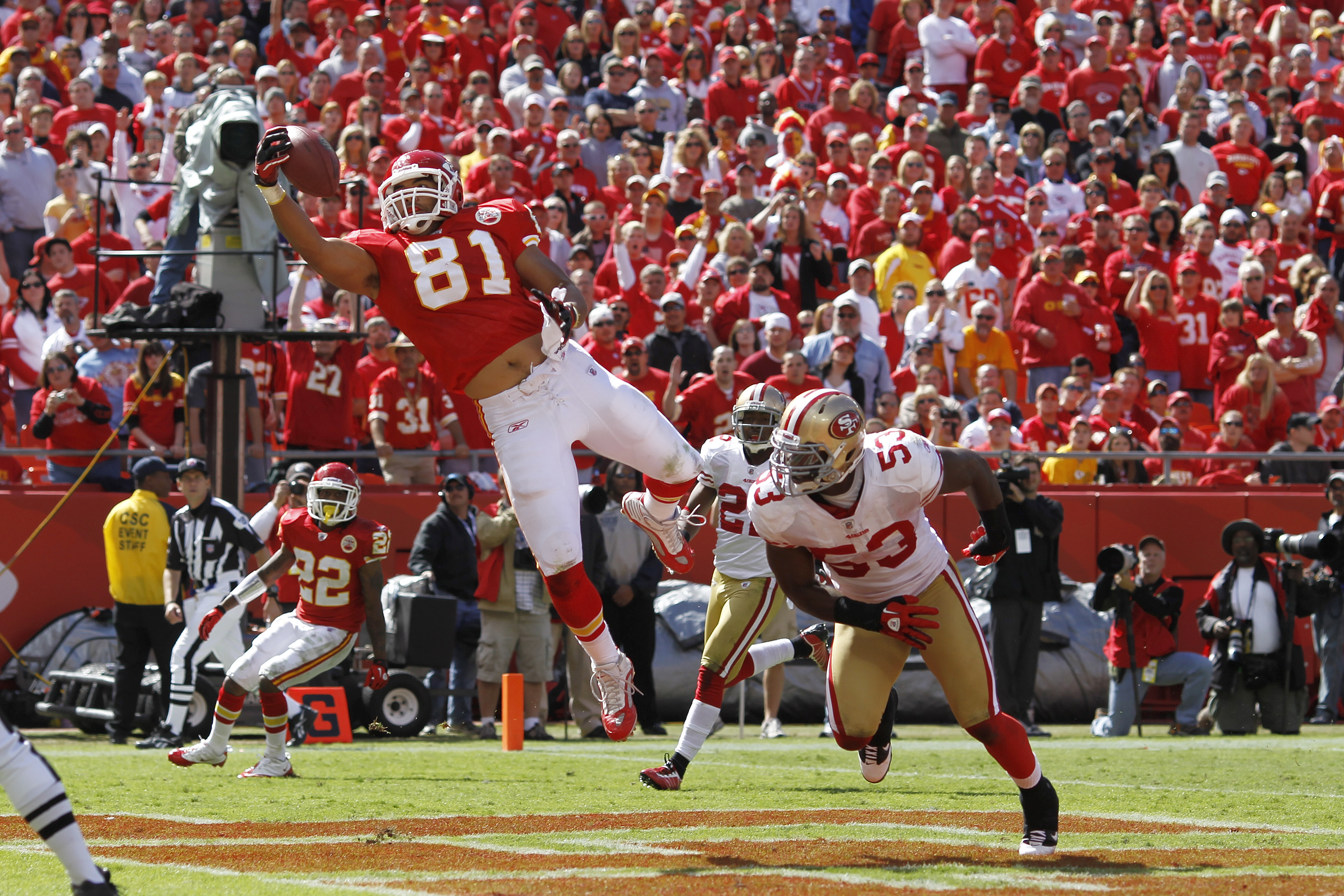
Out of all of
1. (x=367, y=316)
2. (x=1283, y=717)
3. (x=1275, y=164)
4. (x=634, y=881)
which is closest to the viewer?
A: (x=634, y=881)

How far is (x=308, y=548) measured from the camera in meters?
9.28

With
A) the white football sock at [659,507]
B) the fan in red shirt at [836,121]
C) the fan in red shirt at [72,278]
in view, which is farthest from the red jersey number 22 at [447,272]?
the fan in red shirt at [836,121]

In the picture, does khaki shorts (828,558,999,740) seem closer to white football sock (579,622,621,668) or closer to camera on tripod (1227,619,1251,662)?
white football sock (579,622,621,668)

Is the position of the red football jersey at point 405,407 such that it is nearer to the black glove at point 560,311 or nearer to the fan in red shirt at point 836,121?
the fan in red shirt at point 836,121

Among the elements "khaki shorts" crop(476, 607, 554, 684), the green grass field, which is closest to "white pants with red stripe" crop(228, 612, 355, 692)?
A: the green grass field

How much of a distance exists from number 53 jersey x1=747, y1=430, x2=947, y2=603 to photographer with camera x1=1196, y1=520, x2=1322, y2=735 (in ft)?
21.8

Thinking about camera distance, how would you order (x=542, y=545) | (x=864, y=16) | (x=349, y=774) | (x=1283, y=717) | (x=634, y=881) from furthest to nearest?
(x=864, y=16), (x=1283, y=717), (x=349, y=774), (x=542, y=545), (x=634, y=881)

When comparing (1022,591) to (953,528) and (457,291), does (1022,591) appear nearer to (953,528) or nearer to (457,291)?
(953,528)

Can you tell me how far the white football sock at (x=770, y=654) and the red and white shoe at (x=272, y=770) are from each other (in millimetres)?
2490

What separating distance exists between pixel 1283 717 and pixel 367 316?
7892mm

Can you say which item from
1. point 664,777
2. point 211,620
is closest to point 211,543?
point 211,620

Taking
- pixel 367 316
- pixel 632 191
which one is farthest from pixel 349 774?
pixel 632 191

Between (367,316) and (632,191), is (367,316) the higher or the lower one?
the lower one

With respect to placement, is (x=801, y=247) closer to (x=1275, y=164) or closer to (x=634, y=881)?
(x=1275, y=164)
